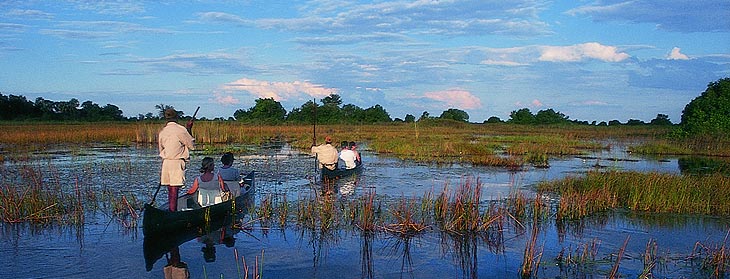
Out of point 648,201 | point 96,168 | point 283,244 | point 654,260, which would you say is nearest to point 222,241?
point 283,244

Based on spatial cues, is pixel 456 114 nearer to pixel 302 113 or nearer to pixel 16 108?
pixel 302 113

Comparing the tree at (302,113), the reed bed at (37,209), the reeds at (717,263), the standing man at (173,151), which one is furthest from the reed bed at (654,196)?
the tree at (302,113)

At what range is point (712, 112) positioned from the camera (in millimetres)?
30938

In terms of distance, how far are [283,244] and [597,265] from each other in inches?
170

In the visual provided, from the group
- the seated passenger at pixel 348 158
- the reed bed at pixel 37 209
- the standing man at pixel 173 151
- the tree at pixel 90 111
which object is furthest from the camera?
the tree at pixel 90 111

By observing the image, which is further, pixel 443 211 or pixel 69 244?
pixel 443 211

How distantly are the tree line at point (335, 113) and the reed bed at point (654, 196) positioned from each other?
19.7 meters

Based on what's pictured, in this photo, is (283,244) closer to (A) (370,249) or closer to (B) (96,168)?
(A) (370,249)

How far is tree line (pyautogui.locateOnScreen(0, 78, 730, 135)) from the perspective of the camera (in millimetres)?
31112

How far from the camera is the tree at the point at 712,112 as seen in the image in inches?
1190

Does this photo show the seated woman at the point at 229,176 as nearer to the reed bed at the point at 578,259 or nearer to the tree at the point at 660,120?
the reed bed at the point at 578,259

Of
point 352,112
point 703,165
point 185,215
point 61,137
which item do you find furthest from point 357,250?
point 352,112

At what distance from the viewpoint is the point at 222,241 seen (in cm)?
916

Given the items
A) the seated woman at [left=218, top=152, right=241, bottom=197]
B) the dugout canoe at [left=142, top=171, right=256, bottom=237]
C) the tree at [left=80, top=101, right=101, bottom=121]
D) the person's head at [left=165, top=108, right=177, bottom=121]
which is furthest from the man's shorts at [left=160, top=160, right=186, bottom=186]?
the tree at [left=80, top=101, right=101, bottom=121]
